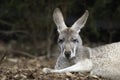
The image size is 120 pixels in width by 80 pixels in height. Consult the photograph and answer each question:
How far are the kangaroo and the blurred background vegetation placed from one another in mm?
2947

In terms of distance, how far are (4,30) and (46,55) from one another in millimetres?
1861

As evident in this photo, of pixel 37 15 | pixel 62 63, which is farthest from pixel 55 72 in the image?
pixel 37 15

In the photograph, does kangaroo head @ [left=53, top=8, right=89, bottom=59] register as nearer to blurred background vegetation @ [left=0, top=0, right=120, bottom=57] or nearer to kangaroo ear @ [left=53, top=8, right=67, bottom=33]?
Result: kangaroo ear @ [left=53, top=8, right=67, bottom=33]

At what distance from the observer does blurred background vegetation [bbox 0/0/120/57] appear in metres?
12.0

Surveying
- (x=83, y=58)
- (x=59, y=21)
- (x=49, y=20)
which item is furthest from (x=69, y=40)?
(x=49, y=20)

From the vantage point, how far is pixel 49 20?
482 inches

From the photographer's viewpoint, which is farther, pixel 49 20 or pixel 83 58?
pixel 49 20

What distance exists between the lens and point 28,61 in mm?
11820

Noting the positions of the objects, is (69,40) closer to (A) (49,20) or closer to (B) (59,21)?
(B) (59,21)

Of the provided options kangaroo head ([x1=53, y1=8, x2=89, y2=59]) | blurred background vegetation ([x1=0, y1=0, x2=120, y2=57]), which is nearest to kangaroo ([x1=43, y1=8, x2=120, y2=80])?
kangaroo head ([x1=53, y1=8, x2=89, y2=59])

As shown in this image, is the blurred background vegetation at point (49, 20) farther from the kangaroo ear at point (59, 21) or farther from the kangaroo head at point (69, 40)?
the kangaroo head at point (69, 40)

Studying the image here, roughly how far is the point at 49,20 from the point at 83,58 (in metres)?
3.67

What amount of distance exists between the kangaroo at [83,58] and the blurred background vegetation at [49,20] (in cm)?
295

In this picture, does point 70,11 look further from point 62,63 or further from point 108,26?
point 62,63
